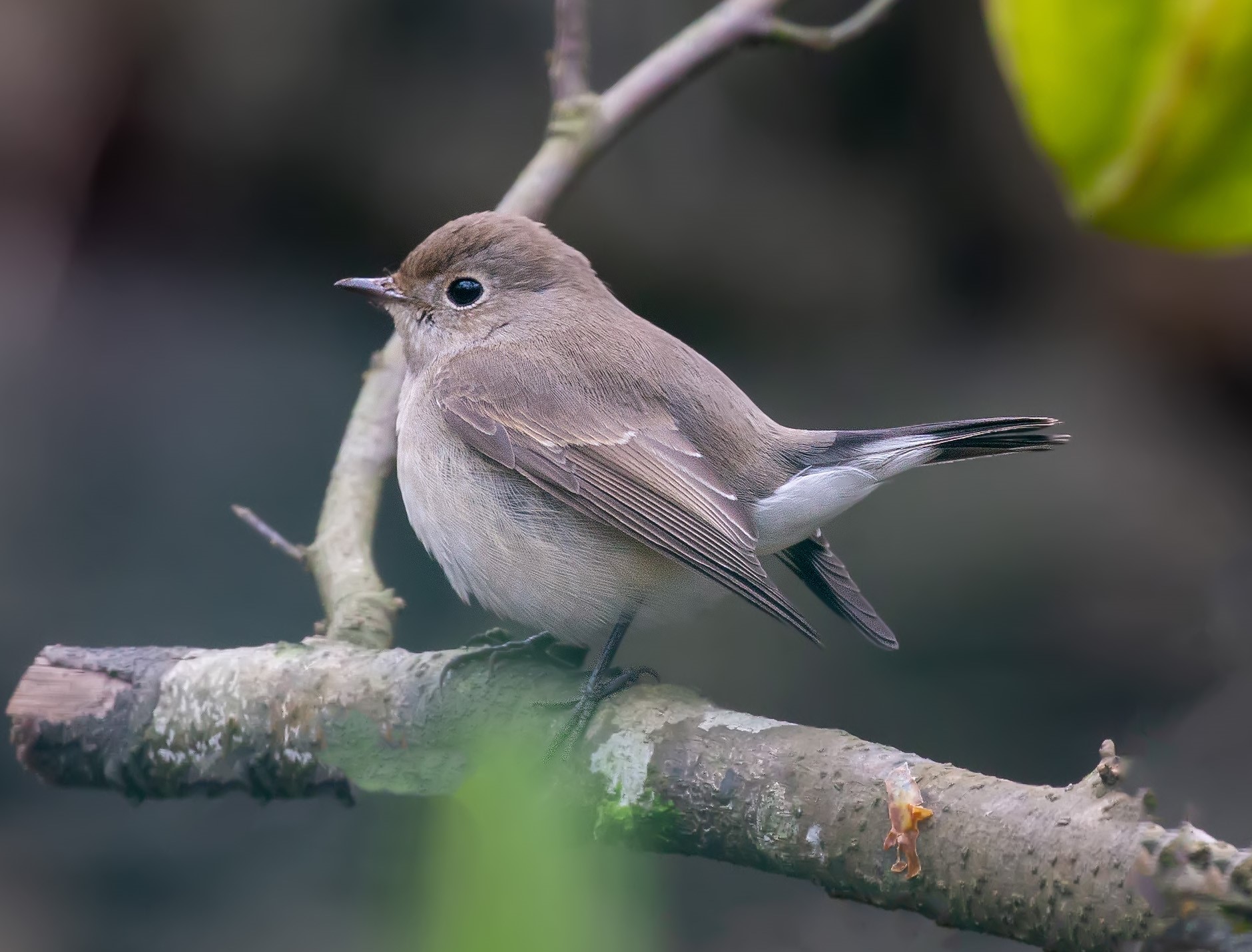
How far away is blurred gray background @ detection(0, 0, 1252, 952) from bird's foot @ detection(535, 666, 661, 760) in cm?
214

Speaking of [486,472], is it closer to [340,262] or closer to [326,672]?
[326,672]

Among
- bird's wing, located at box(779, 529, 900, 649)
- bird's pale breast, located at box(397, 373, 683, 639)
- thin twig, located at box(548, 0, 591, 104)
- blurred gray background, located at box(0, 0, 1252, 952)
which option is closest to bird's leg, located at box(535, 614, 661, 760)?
bird's pale breast, located at box(397, 373, 683, 639)

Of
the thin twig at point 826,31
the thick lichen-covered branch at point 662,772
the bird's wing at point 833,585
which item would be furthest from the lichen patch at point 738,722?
the thin twig at point 826,31

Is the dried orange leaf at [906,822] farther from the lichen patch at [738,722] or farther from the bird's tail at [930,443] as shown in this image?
the bird's tail at [930,443]

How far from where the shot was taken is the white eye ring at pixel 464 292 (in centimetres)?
312

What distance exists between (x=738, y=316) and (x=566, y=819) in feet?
17.5

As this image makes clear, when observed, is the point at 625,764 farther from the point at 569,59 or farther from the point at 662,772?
the point at 569,59

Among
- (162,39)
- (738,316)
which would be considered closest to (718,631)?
(738,316)

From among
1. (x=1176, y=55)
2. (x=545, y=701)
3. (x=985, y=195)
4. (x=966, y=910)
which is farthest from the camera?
(x=985, y=195)

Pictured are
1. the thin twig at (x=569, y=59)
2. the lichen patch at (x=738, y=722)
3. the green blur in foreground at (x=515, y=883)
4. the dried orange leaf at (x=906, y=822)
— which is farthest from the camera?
the thin twig at (x=569, y=59)

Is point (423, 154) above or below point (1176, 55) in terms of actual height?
above

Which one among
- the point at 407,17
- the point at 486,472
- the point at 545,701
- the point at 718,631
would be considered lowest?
the point at 545,701

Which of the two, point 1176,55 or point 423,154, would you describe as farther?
point 423,154

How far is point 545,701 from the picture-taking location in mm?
2516
